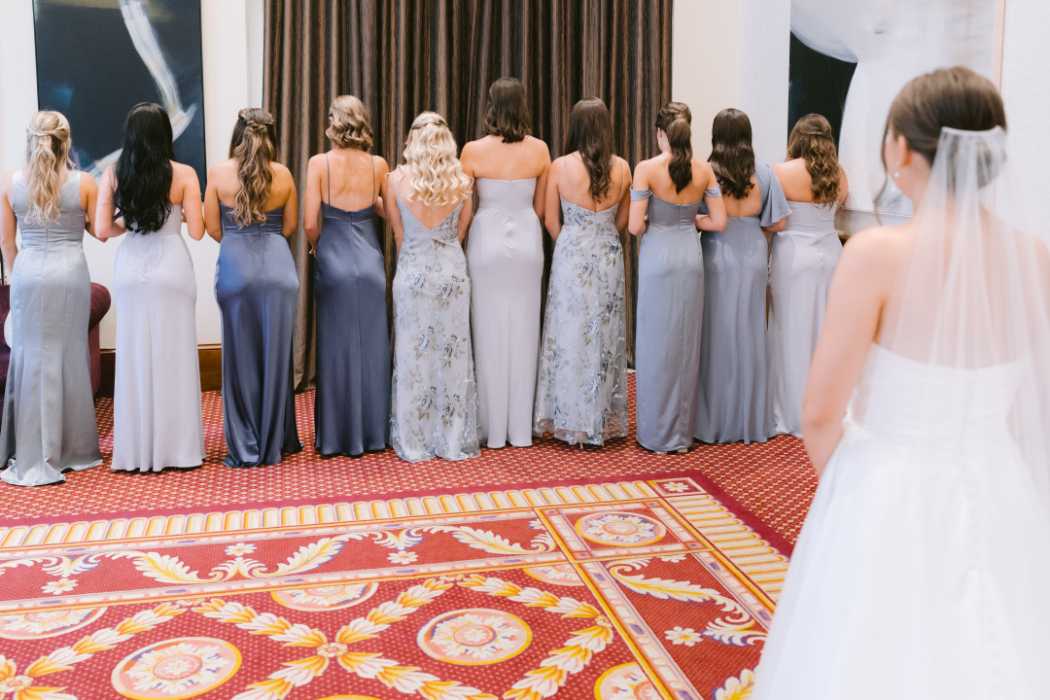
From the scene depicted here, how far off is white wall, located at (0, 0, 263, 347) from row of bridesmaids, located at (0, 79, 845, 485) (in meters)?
1.66

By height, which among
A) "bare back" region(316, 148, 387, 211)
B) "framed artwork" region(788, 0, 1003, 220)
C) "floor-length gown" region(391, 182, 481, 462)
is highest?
"framed artwork" region(788, 0, 1003, 220)

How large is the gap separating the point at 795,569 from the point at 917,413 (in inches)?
14.7

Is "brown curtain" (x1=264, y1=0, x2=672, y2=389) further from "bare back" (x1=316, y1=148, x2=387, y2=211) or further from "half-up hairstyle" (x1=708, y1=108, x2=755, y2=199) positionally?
"half-up hairstyle" (x1=708, y1=108, x2=755, y2=199)

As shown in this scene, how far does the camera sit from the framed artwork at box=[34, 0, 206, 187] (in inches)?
217

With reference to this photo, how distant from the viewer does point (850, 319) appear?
5.27 feet

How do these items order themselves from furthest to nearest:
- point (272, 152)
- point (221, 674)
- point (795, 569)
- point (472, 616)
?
point (272, 152) < point (472, 616) < point (221, 674) < point (795, 569)

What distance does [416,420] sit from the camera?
14.7 feet

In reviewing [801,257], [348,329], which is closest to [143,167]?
[348,329]

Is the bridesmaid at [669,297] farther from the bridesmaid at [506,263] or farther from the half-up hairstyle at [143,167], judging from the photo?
the half-up hairstyle at [143,167]

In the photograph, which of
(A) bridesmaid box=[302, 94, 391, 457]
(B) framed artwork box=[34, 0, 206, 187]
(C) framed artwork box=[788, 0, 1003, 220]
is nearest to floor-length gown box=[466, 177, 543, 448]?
(A) bridesmaid box=[302, 94, 391, 457]

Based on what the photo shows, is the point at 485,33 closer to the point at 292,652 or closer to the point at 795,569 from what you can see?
the point at 292,652

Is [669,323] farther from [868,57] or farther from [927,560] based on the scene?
[927,560]

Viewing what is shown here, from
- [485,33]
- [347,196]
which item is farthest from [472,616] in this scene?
[485,33]

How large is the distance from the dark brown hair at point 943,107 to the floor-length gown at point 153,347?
3409 millimetres
